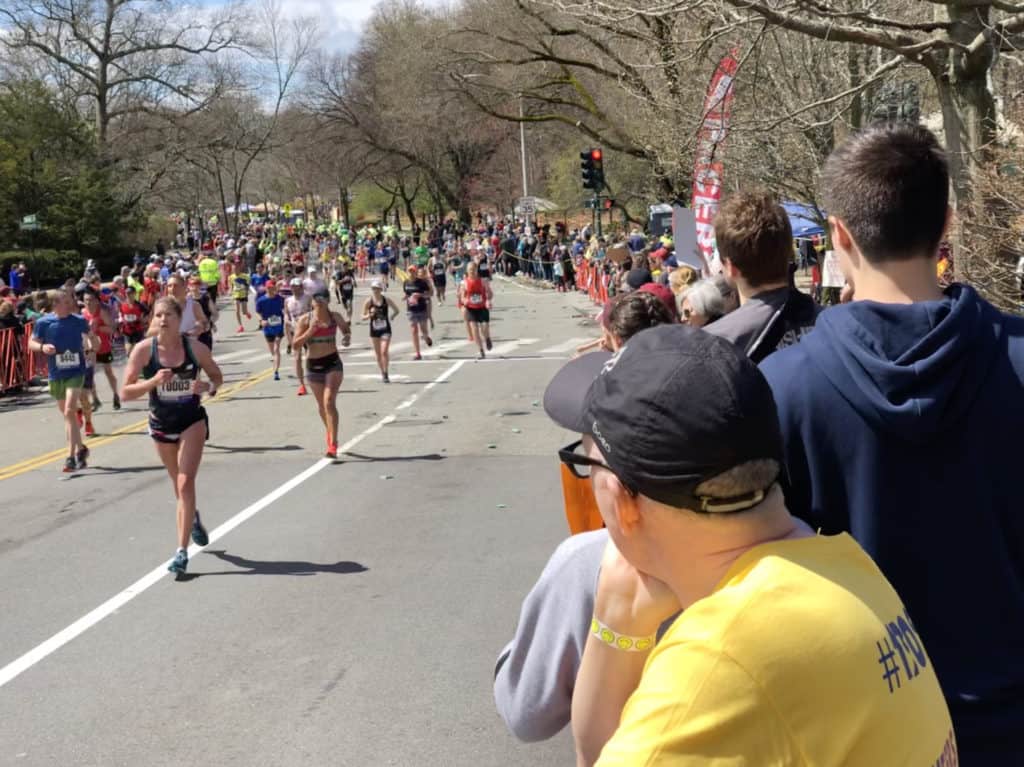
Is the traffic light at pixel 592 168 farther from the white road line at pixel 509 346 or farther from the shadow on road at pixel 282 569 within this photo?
the shadow on road at pixel 282 569

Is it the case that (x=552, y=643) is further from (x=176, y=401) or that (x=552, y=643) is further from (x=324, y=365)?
(x=324, y=365)

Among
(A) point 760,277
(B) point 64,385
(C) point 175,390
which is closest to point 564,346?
(B) point 64,385

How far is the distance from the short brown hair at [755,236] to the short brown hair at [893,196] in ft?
3.05

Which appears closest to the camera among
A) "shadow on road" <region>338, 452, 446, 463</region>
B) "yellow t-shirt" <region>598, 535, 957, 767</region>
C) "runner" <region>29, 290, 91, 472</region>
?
"yellow t-shirt" <region>598, 535, 957, 767</region>

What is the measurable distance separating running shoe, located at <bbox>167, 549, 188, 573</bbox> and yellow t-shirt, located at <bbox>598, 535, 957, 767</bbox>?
24.1ft

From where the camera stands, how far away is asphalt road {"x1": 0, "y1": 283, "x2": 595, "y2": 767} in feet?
18.2

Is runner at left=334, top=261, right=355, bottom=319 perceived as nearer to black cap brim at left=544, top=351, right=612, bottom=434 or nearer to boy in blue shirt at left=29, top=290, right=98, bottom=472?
boy in blue shirt at left=29, top=290, right=98, bottom=472

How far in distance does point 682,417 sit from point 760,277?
74.9 inches

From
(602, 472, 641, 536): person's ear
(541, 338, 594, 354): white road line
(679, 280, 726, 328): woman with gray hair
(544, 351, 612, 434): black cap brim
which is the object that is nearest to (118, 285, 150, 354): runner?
(541, 338, 594, 354): white road line

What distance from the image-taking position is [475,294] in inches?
901

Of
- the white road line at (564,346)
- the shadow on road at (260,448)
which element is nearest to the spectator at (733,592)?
the shadow on road at (260,448)

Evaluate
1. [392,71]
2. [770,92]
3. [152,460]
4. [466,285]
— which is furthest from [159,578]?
[392,71]

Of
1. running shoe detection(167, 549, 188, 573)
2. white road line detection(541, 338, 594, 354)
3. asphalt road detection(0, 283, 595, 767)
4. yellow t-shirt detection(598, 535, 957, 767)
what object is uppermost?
yellow t-shirt detection(598, 535, 957, 767)

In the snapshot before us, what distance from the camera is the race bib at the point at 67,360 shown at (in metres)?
13.8
